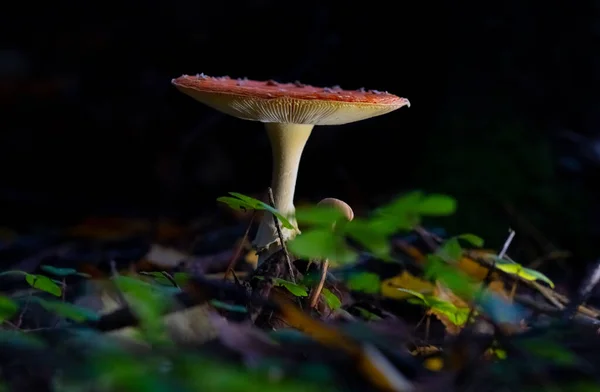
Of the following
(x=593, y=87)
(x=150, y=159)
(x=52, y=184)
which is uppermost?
(x=593, y=87)

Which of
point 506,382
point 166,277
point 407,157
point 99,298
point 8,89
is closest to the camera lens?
point 506,382

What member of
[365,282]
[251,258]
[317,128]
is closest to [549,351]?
[365,282]

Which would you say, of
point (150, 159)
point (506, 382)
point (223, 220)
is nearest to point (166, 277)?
point (506, 382)

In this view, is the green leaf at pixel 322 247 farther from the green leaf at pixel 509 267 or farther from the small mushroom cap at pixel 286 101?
the green leaf at pixel 509 267

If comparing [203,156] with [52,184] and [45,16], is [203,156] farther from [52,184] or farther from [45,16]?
[45,16]

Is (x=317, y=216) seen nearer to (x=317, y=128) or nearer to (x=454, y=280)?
(x=454, y=280)

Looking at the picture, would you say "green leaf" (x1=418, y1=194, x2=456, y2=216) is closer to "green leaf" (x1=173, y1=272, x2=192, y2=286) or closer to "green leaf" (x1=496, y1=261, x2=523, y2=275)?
"green leaf" (x1=173, y1=272, x2=192, y2=286)

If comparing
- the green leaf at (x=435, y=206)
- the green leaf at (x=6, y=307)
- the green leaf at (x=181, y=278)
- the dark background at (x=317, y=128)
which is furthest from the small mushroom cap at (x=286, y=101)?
the dark background at (x=317, y=128)
